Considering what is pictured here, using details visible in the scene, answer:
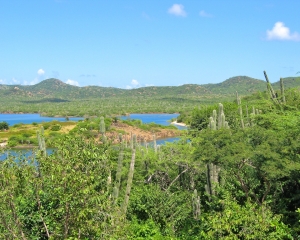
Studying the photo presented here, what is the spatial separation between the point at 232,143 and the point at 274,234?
333cm

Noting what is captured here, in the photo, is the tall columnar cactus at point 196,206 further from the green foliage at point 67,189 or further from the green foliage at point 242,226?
the green foliage at point 67,189

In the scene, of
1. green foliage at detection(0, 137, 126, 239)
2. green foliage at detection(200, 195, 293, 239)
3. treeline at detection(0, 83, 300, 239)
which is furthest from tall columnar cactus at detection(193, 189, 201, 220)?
green foliage at detection(0, 137, 126, 239)

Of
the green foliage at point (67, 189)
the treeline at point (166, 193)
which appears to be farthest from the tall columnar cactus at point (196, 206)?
the green foliage at point (67, 189)

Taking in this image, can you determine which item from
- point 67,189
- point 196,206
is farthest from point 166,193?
point 67,189

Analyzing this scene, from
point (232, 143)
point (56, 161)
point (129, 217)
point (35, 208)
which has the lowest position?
point (129, 217)

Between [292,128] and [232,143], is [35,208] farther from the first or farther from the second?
[292,128]

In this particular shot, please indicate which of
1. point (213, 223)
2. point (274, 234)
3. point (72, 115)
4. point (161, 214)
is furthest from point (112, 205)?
point (72, 115)

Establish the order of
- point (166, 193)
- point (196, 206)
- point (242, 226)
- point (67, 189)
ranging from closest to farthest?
point (67, 189), point (242, 226), point (196, 206), point (166, 193)

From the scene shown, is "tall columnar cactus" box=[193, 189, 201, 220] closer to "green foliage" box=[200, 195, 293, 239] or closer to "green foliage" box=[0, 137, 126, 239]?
"green foliage" box=[200, 195, 293, 239]

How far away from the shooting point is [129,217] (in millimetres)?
16438

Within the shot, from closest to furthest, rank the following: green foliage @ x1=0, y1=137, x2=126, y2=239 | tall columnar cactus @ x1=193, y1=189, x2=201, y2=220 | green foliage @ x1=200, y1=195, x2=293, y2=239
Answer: green foliage @ x1=0, y1=137, x2=126, y2=239 < green foliage @ x1=200, y1=195, x2=293, y2=239 < tall columnar cactus @ x1=193, y1=189, x2=201, y2=220

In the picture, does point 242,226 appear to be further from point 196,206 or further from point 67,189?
point 196,206

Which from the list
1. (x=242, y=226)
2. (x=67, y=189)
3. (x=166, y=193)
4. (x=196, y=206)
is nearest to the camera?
(x=67, y=189)

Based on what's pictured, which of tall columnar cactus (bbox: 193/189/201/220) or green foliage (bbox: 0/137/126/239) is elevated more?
green foliage (bbox: 0/137/126/239)
